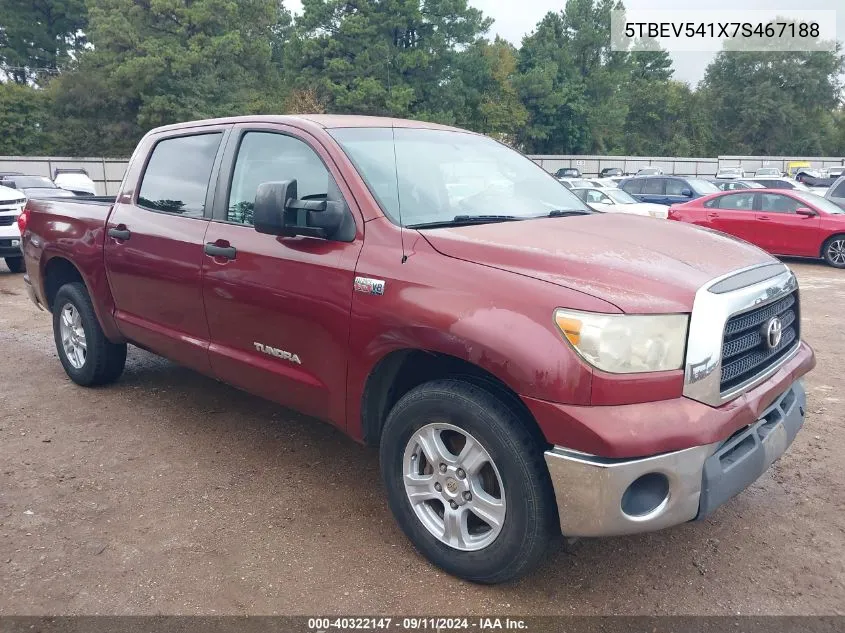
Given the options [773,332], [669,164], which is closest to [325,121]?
[773,332]

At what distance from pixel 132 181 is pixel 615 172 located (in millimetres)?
40269

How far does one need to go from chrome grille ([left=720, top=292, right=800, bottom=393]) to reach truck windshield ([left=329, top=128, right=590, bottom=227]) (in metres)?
1.19

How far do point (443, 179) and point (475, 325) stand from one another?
1.18 m

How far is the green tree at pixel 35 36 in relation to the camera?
48.9 metres

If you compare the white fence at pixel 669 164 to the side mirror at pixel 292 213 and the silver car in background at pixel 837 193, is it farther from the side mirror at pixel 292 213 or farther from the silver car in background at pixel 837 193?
the side mirror at pixel 292 213

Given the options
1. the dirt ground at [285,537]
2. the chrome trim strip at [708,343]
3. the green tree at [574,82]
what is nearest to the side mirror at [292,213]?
the dirt ground at [285,537]

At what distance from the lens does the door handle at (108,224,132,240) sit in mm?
4613

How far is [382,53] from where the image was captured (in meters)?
45.4

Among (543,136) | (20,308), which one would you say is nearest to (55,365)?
(20,308)

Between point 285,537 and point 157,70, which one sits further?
point 157,70

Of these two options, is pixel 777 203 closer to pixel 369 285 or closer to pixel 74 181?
pixel 369 285

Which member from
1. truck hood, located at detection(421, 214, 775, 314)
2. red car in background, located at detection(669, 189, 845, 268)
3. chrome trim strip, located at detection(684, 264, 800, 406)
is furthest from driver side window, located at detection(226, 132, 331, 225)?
red car in background, located at detection(669, 189, 845, 268)

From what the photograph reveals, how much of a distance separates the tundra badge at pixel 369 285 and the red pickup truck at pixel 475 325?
0.01 meters

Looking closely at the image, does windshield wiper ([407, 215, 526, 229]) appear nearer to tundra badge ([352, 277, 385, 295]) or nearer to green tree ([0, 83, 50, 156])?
tundra badge ([352, 277, 385, 295])
